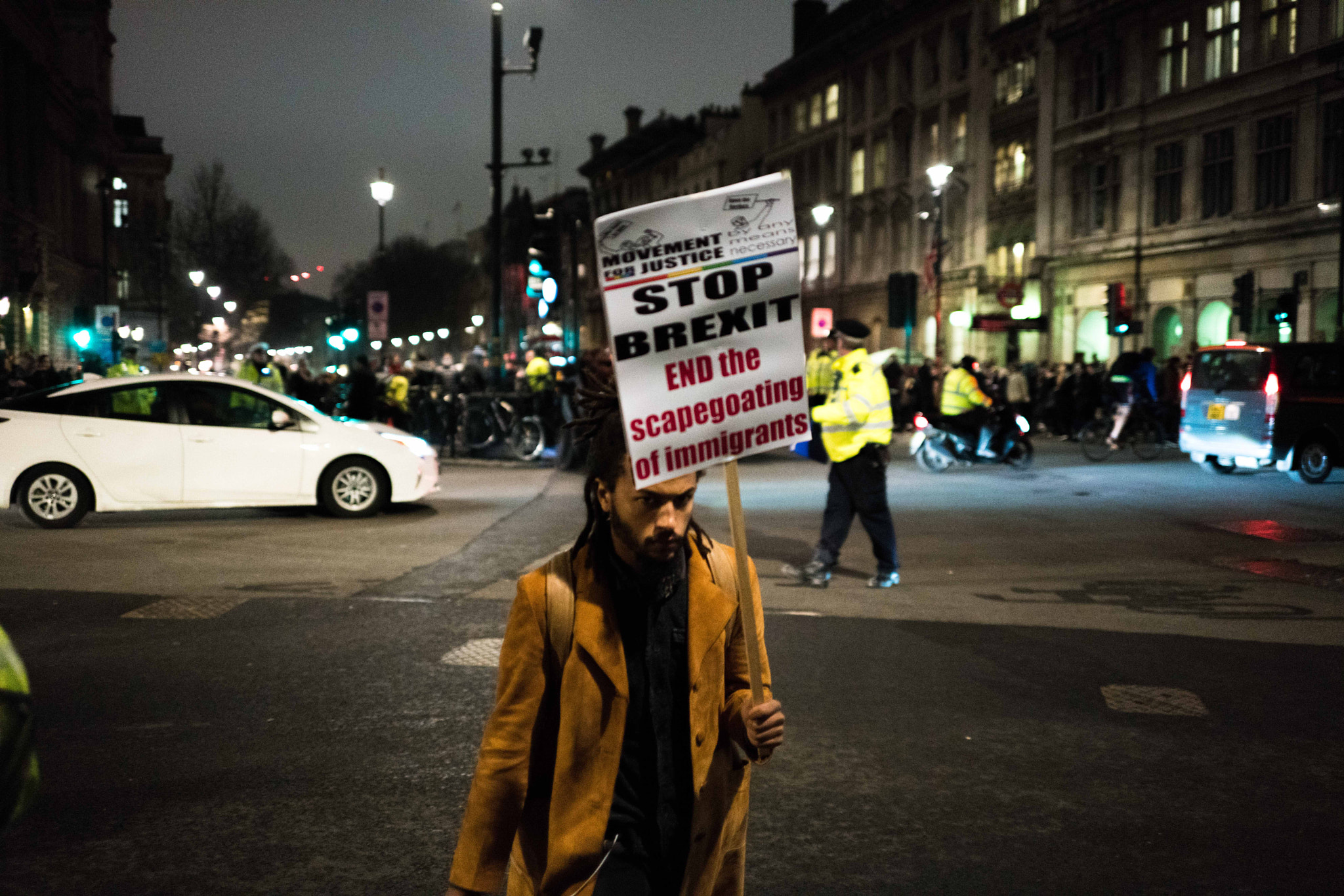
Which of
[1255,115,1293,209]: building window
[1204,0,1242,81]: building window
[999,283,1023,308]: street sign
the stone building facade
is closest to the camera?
[1255,115,1293,209]: building window

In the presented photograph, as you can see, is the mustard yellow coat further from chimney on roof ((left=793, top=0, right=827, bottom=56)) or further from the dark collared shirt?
chimney on roof ((left=793, top=0, right=827, bottom=56))

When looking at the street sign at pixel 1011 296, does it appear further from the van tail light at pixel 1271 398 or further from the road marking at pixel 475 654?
the road marking at pixel 475 654

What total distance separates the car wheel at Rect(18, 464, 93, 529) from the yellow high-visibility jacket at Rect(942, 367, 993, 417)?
1180 cm

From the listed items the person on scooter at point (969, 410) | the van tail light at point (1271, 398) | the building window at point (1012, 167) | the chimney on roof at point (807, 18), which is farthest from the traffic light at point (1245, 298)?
the chimney on roof at point (807, 18)

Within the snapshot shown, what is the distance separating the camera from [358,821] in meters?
4.55

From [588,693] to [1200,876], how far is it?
8.77 feet

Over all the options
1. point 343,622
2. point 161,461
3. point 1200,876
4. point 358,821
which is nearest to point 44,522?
point 161,461

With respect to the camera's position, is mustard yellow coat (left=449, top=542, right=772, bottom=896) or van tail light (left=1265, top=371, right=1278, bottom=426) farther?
van tail light (left=1265, top=371, right=1278, bottom=426)

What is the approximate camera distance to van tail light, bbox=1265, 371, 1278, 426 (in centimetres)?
1767

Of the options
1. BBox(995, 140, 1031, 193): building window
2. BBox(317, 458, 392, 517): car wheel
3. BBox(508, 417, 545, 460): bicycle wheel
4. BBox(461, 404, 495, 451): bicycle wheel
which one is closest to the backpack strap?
BBox(317, 458, 392, 517): car wheel

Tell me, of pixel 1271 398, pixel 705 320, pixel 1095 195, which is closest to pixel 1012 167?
pixel 1095 195

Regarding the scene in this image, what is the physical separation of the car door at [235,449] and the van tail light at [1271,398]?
12573mm

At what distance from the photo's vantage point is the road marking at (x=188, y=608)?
26.9ft

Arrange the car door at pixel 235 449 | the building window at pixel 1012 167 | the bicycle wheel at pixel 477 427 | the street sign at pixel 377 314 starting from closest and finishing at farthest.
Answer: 1. the car door at pixel 235 449
2. the bicycle wheel at pixel 477 427
3. the street sign at pixel 377 314
4. the building window at pixel 1012 167
